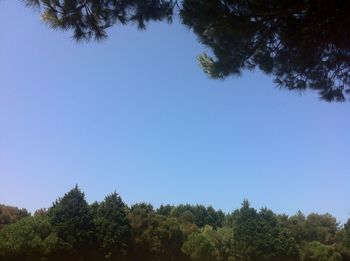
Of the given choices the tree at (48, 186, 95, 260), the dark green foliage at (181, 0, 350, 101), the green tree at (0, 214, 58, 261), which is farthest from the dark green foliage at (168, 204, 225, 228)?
the dark green foliage at (181, 0, 350, 101)

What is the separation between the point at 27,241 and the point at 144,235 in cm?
1165

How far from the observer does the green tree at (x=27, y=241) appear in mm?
29886

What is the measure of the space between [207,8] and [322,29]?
228 cm

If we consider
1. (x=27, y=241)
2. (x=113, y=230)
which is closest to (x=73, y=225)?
(x=113, y=230)

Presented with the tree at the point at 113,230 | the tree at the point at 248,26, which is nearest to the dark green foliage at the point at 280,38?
the tree at the point at 248,26

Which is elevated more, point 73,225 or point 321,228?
point 321,228

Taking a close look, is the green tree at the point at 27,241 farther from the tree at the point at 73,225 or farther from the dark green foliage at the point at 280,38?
the dark green foliage at the point at 280,38

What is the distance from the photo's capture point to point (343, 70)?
32.2 feet

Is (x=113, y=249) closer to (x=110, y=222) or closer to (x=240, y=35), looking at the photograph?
(x=110, y=222)

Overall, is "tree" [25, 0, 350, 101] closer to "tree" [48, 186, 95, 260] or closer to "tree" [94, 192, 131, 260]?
"tree" [48, 186, 95, 260]

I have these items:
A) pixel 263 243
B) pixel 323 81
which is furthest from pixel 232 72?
pixel 263 243

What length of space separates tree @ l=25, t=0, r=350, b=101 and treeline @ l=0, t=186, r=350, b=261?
25679mm

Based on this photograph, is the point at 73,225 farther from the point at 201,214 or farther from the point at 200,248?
the point at 201,214

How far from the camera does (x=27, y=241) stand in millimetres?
30547
